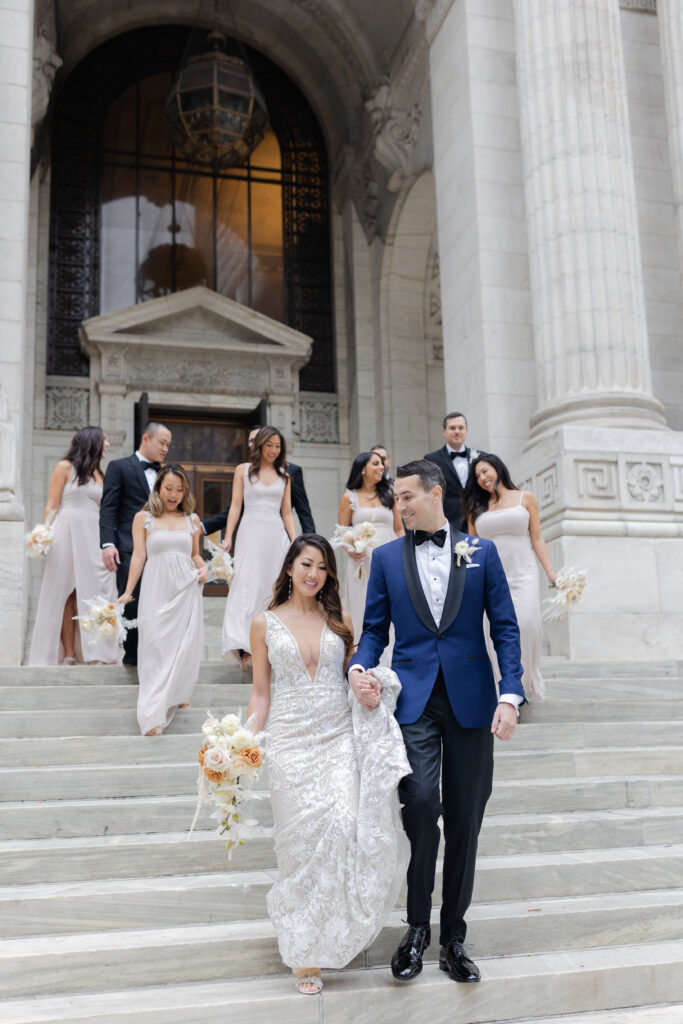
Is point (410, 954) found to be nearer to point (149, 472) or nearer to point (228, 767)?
point (228, 767)

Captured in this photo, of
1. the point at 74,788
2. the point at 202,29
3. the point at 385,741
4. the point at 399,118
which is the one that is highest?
the point at 202,29

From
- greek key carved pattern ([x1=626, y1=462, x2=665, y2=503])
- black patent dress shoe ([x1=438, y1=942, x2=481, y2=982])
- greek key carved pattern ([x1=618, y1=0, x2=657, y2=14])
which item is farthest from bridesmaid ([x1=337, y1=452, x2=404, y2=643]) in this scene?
greek key carved pattern ([x1=618, y1=0, x2=657, y2=14])

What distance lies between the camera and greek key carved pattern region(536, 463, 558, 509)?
35.8 feet

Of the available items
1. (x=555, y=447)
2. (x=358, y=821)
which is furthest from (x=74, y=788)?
(x=555, y=447)

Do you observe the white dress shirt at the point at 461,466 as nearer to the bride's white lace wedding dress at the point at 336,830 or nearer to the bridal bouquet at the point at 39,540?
the bridal bouquet at the point at 39,540

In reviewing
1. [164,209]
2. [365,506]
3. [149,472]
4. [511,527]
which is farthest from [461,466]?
[164,209]

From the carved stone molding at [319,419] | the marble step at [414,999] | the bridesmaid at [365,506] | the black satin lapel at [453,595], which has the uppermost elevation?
the carved stone molding at [319,419]

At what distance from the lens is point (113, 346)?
18438 mm

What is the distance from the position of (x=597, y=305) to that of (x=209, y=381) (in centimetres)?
889

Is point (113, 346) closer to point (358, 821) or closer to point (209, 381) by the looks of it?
point (209, 381)

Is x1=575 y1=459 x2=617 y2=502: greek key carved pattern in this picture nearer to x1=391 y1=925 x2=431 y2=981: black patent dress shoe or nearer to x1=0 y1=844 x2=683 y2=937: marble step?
x1=0 y1=844 x2=683 y2=937: marble step

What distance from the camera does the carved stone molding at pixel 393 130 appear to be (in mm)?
17344

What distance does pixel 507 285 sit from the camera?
12672 mm

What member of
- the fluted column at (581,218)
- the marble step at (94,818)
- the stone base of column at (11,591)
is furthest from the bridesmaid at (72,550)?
the fluted column at (581,218)
